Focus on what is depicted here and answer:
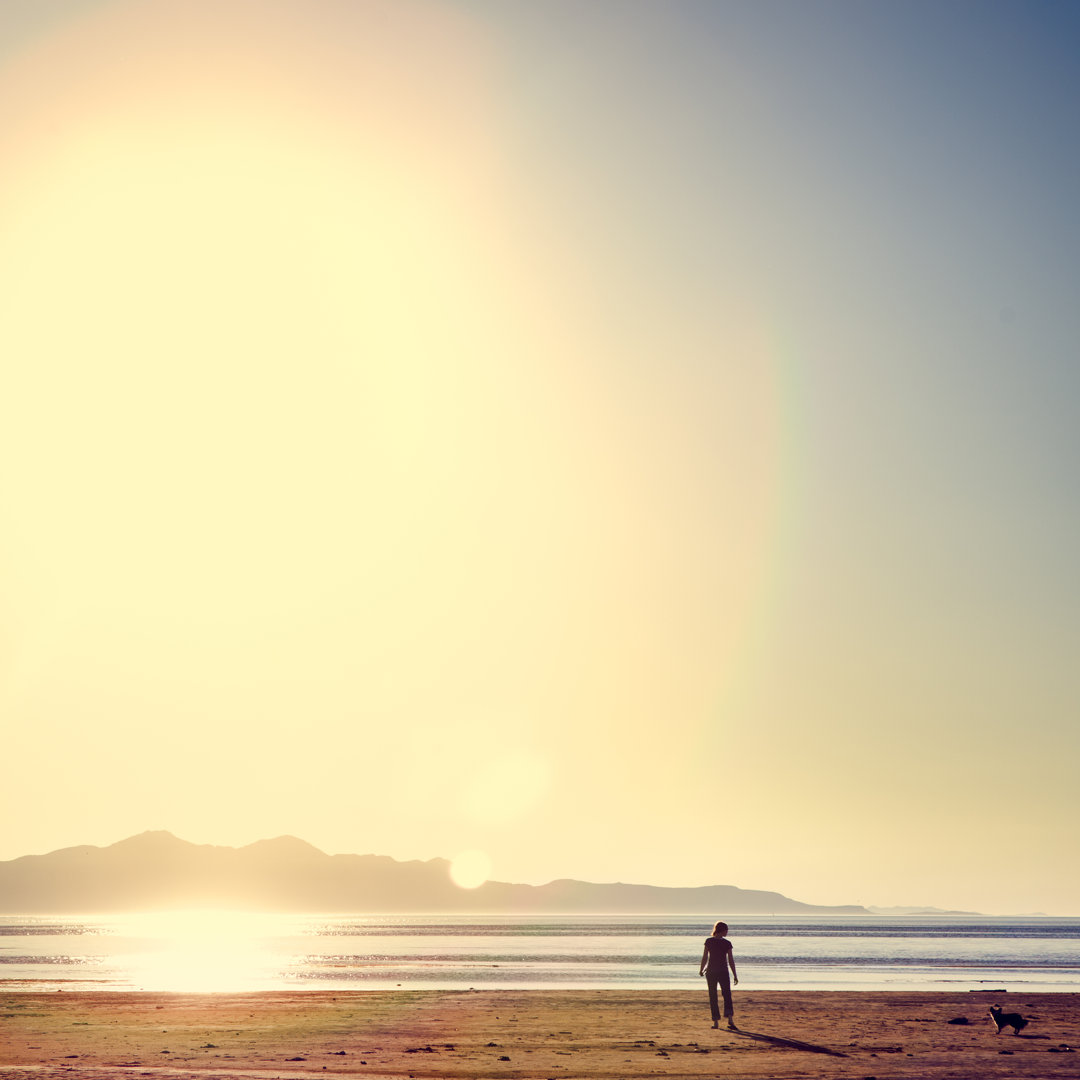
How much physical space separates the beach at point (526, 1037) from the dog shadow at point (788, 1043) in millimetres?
68

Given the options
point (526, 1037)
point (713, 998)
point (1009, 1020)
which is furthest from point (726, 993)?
point (1009, 1020)

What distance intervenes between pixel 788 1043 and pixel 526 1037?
626cm

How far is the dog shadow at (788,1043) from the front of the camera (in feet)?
76.1

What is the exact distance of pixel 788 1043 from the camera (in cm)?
2470

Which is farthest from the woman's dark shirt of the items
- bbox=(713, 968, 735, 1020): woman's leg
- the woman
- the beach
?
the beach

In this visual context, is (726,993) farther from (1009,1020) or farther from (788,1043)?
(1009,1020)

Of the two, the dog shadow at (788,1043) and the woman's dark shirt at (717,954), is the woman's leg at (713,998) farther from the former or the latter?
the dog shadow at (788,1043)

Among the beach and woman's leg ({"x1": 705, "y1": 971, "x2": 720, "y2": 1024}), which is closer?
the beach

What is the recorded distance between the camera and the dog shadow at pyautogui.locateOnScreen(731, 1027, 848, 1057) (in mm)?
23203

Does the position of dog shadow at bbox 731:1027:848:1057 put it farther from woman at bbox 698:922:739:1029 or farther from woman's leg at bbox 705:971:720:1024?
woman at bbox 698:922:739:1029

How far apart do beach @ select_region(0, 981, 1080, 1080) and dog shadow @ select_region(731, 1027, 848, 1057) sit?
7 cm

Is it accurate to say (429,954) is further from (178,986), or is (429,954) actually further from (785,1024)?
(785,1024)

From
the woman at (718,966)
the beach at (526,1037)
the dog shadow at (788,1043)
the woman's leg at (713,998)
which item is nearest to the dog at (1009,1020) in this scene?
the beach at (526,1037)

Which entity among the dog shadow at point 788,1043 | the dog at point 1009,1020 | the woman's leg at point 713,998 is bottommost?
the dog shadow at point 788,1043
